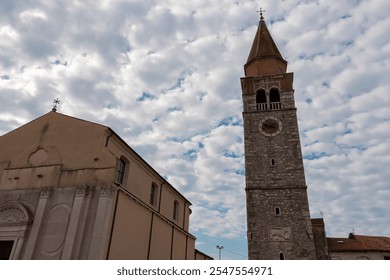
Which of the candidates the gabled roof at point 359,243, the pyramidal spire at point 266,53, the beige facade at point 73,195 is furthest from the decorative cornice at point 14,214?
the gabled roof at point 359,243

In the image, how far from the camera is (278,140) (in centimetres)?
2503

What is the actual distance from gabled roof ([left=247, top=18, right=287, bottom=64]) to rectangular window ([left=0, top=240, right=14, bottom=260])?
965 inches

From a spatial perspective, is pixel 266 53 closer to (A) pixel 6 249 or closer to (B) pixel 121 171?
(B) pixel 121 171

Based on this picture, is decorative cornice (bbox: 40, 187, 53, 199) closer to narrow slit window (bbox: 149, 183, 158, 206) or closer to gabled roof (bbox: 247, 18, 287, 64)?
narrow slit window (bbox: 149, 183, 158, 206)

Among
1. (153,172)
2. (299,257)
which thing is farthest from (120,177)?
(299,257)

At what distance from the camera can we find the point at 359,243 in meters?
26.9

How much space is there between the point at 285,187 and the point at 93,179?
1496 cm

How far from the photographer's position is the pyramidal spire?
95.6ft

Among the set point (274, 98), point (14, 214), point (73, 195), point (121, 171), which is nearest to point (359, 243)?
point (274, 98)

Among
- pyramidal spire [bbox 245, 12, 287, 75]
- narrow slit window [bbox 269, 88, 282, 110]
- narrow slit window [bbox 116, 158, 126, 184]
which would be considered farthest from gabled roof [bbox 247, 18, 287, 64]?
narrow slit window [bbox 116, 158, 126, 184]

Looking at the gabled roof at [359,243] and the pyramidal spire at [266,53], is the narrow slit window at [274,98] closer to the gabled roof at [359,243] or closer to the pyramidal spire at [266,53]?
the pyramidal spire at [266,53]

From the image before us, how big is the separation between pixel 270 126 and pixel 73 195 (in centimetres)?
1785

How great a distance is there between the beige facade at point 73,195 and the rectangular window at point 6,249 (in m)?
0.04

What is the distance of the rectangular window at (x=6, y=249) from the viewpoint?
40.7 feet
